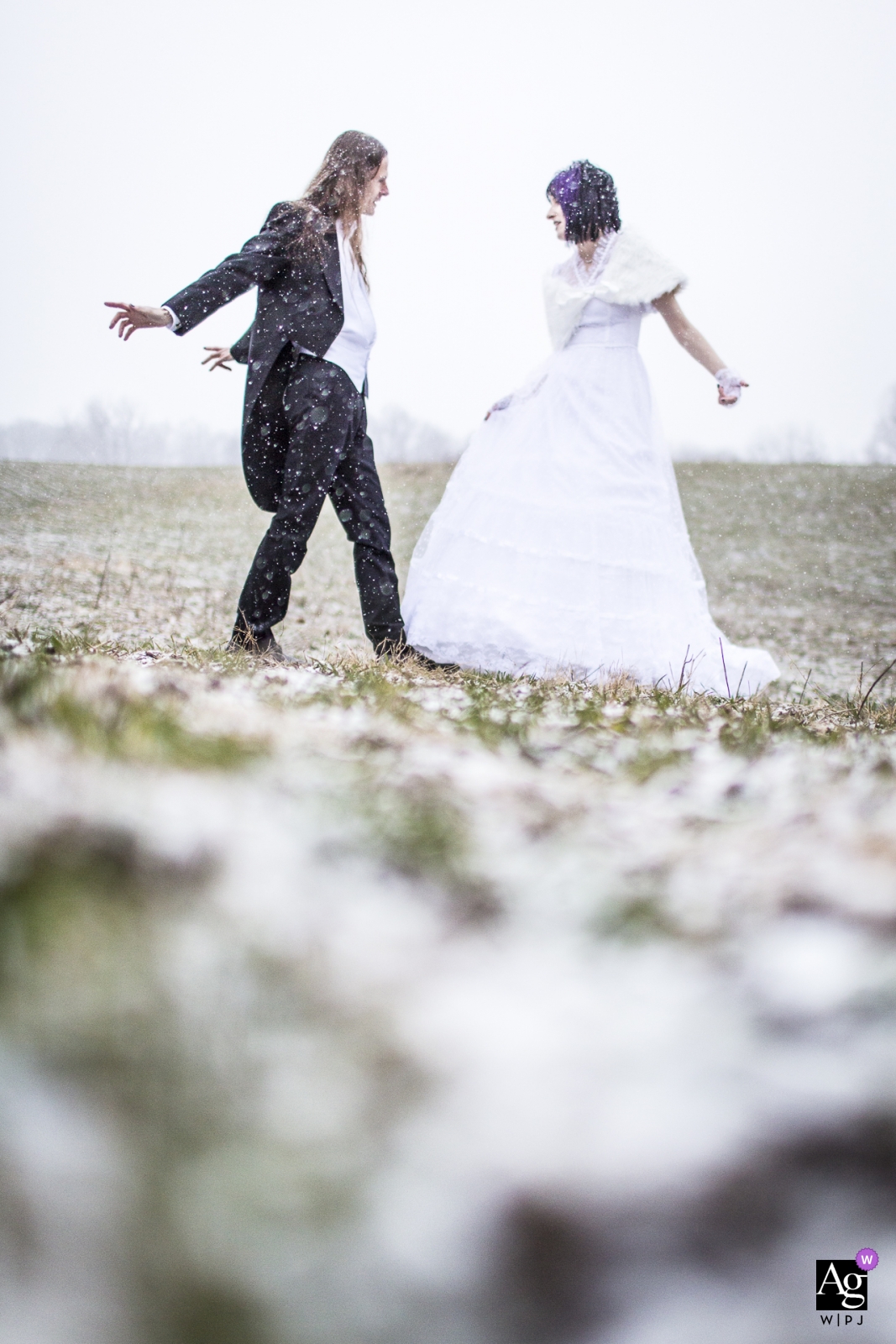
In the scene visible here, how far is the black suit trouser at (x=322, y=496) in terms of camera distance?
13.2 feet

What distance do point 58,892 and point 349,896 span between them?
37cm

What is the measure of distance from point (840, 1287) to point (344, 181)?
4600mm

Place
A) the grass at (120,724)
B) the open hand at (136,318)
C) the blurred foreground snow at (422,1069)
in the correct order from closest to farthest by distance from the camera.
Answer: the blurred foreground snow at (422,1069), the grass at (120,724), the open hand at (136,318)

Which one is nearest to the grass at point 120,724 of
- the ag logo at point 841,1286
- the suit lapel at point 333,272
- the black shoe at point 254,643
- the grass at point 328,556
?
the ag logo at point 841,1286

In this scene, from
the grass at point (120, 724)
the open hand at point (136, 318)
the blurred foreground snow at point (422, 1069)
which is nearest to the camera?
the blurred foreground snow at point (422, 1069)

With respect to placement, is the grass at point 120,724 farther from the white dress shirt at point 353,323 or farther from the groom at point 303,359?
the white dress shirt at point 353,323

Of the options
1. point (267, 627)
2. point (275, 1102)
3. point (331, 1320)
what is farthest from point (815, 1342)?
point (267, 627)

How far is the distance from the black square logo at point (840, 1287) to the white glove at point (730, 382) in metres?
4.11

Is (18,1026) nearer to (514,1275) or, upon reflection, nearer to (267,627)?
(514,1275)

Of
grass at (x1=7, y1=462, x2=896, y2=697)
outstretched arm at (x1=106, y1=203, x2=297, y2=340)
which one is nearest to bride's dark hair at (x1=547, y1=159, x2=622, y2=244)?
outstretched arm at (x1=106, y1=203, x2=297, y2=340)

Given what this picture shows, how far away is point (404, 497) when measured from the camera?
68.5 ft

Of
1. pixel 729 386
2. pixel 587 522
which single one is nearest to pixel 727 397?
pixel 729 386

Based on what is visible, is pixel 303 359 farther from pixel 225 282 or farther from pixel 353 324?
pixel 225 282

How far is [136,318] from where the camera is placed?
3607 millimetres
